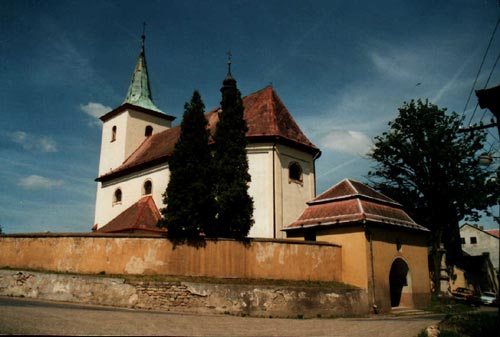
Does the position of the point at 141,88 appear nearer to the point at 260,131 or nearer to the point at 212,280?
the point at 260,131

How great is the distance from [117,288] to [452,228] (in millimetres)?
27429

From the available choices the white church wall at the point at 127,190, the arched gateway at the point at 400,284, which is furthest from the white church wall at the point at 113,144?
the arched gateway at the point at 400,284

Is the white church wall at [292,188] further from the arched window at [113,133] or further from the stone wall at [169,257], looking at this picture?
the arched window at [113,133]

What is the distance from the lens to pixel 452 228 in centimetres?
3281

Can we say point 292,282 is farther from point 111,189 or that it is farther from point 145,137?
point 145,137

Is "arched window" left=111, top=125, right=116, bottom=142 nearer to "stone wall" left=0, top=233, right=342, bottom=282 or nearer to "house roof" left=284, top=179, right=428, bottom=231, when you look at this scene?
"stone wall" left=0, top=233, right=342, bottom=282

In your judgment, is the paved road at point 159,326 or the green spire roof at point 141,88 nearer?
the paved road at point 159,326

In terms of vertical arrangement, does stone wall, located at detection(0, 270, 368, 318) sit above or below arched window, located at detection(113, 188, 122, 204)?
below

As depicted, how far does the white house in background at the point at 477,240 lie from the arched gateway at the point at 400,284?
36383mm

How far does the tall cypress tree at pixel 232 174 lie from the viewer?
1755cm

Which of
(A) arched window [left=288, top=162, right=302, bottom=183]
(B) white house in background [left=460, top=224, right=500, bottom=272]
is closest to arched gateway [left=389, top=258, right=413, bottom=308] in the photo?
(A) arched window [left=288, top=162, right=302, bottom=183]

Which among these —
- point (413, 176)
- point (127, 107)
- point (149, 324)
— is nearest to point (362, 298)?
point (149, 324)

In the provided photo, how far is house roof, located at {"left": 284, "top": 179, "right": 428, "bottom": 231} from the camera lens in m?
19.7

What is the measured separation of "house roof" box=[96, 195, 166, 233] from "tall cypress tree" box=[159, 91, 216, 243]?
5821 millimetres
